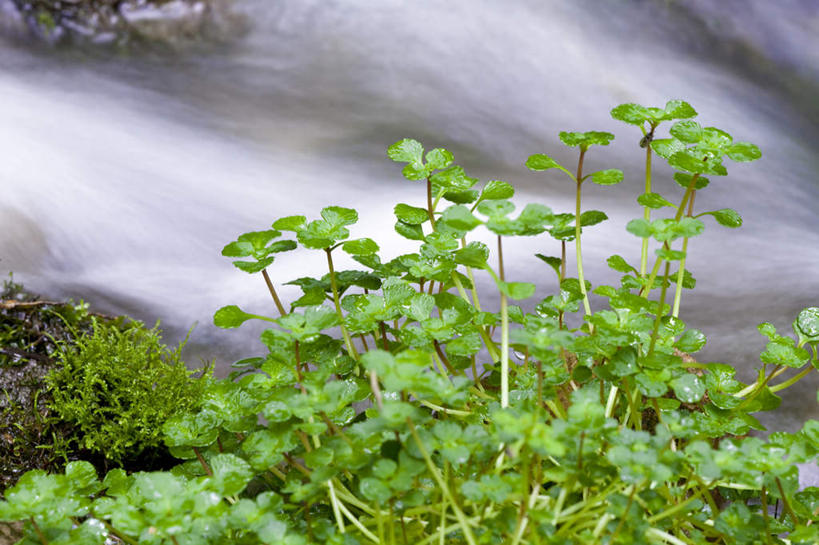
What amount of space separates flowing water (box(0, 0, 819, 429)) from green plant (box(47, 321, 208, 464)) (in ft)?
2.07

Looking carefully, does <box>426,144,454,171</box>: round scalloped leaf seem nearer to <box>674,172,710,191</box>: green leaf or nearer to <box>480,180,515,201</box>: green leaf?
<box>480,180,515,201</box>: green leaf

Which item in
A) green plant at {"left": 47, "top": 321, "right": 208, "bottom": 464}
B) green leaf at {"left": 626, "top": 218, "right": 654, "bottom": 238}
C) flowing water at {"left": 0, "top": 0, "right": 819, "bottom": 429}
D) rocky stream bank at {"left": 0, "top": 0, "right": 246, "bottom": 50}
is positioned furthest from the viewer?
rocky stream bank at {"left": 0, "top": 0, "right": 246, "bottom": 50}

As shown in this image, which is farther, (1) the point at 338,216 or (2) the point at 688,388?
(1) the point at 338,216

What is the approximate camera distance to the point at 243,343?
7.25ft

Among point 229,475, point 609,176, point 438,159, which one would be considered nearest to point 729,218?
point 609,176

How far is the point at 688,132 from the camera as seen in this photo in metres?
1.13

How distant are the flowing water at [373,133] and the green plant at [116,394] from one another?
2.07 feet

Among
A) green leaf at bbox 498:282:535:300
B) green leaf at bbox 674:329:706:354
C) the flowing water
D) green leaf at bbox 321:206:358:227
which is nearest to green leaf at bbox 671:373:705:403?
green leaf at bbox 674:329:706:354

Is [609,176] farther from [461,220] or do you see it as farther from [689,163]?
[461,220]

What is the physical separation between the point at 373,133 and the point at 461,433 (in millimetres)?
2381

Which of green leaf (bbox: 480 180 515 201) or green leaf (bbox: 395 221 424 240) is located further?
green leaf (bbox: 395 221 424 240)

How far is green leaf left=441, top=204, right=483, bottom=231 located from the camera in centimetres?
92

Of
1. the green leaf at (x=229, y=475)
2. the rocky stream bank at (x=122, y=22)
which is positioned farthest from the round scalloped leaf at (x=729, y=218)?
the rocky stream bank at (x=122, y=22)

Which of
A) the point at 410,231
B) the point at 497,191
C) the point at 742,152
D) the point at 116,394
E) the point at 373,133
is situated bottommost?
the point at 116,394
